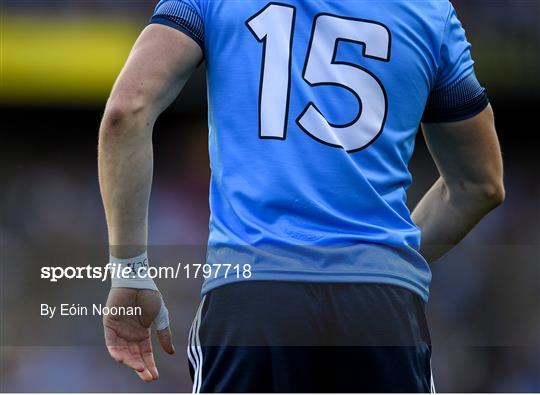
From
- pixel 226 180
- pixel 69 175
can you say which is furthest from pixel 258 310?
pixel 69 175

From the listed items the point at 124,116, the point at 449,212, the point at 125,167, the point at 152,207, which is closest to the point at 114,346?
the point at 125,167

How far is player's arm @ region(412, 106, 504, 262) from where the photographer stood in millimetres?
2670

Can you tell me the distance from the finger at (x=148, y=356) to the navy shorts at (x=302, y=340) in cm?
17

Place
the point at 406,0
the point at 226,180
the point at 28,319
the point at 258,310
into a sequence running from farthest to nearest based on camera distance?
the point at 28,319
the point at 406,0
the point at 226,180
the point at 258,310

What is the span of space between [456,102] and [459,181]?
29 cm

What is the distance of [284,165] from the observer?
2199 millimetres

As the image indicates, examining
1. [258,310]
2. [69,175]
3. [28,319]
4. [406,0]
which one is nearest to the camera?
[258,310]

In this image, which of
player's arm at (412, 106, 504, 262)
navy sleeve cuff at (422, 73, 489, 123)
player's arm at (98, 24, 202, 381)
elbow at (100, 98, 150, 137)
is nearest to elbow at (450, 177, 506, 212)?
player's arm at (412, 106, 504, 262)

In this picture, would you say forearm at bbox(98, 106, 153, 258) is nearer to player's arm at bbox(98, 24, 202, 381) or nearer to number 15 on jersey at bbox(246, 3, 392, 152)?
player's arm at bbox(98, 24, 202, 381)

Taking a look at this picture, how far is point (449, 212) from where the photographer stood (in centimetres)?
283

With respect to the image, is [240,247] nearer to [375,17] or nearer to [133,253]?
[133,253]

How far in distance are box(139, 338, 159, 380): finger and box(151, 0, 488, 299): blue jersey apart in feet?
1.00

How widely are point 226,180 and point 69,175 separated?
4882mm

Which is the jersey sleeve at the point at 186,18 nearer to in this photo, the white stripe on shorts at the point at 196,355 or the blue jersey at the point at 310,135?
the blue jersey at the point at 310,135
